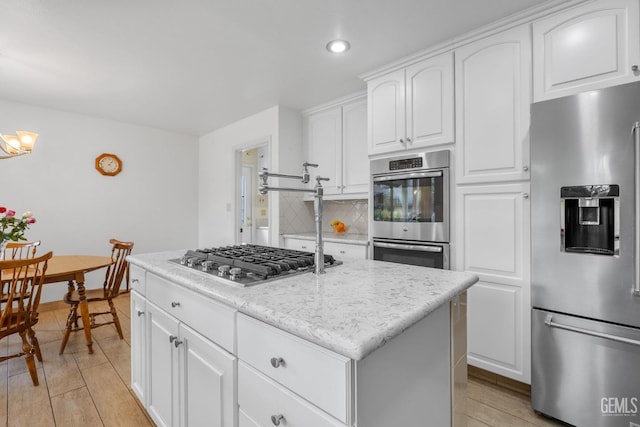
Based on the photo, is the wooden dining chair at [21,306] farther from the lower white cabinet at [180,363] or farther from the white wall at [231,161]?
the white wall at [231,161]

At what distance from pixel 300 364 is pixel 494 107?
6.84 ft

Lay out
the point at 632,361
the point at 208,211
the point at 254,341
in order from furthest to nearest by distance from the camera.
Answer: the point at 208,211 < the point at 632,361 < the point at 254,341

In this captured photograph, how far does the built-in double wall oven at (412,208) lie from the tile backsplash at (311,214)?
2.85 feet

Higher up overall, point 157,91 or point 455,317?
point 157,91

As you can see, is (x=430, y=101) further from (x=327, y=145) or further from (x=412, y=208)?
(x=327, y=145)

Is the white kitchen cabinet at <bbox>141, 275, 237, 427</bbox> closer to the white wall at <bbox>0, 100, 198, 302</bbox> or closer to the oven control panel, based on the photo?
the oven control panel

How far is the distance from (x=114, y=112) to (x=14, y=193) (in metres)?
1.47

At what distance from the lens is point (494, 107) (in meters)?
2.04

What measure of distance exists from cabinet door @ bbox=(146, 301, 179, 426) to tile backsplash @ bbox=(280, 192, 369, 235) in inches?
85.5

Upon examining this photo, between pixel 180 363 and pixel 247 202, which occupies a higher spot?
pixel 247 202

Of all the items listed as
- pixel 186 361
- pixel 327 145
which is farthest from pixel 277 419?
pixel 327 145

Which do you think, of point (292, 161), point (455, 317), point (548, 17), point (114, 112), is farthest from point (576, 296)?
point (114, 112)

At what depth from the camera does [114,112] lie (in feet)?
12.9

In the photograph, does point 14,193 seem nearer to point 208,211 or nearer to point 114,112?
point 114,112
